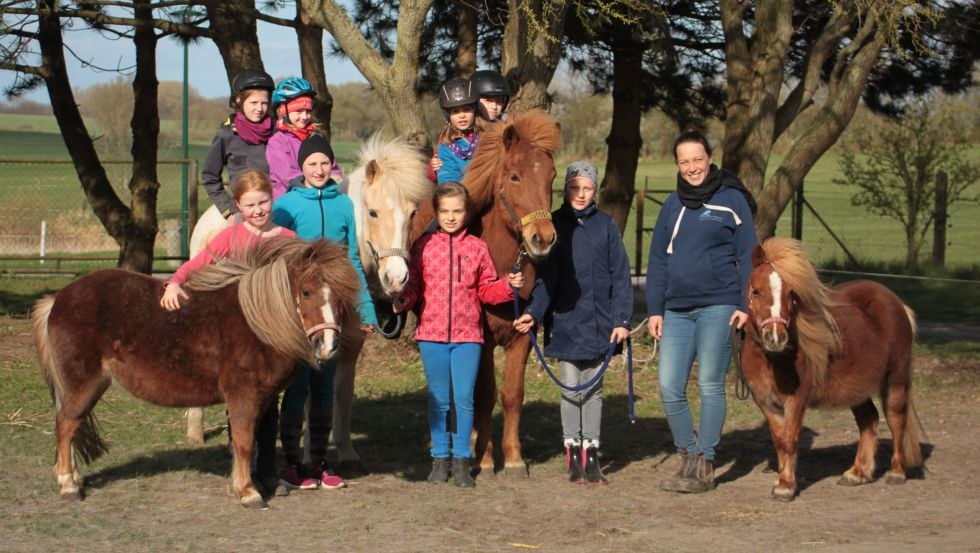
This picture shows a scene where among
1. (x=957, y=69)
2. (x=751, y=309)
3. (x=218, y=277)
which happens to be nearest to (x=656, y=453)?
(x=751, y=309)

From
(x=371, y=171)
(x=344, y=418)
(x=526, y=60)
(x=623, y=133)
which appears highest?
(x=526, y=60)

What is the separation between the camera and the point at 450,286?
5.88 m

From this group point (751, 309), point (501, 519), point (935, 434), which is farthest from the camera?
point (935, 434)

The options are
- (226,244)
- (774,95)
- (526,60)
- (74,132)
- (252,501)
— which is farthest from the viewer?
(74,132)

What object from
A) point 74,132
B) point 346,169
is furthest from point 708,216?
point 346,169

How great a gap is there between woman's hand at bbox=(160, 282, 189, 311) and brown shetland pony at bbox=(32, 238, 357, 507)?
0.17 feet

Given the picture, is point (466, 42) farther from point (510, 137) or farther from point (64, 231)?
point (64, 231)

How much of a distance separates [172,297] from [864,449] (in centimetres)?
399

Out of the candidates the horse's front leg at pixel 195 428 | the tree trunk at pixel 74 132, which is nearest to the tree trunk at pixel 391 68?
the horse's front leg at pixel 195 428

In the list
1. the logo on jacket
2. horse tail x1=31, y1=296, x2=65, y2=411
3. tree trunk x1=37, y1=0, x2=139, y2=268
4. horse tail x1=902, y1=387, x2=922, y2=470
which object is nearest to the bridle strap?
horse tail x1=31, y1=296, x2=65, y2=411

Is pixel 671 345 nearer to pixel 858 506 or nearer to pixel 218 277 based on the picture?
pixel 858 506

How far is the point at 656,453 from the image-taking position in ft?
23.3

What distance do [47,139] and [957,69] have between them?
101ft

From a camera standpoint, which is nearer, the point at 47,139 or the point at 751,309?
the point at 751,309
